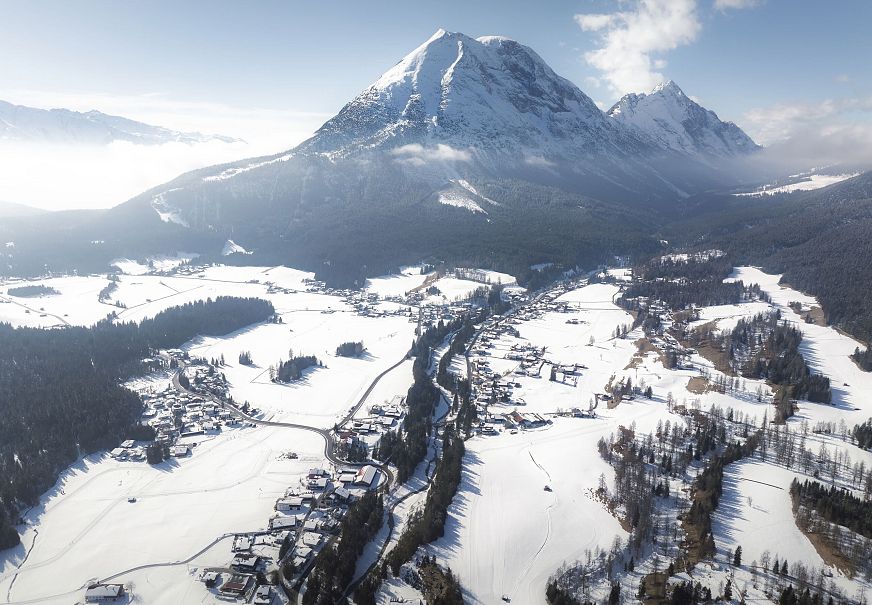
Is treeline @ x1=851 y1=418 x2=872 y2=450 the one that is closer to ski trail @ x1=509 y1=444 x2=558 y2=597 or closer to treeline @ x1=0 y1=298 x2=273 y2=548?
ski trail @ x1=509 y1=444 x2=558 y2=597

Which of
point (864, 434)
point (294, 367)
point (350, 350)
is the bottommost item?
point (294, 367)

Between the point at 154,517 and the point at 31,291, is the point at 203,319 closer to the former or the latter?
the point at 31,291

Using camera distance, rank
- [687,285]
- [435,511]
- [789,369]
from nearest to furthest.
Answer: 1. [435,511]
2. [789,369]
3. [687,285]

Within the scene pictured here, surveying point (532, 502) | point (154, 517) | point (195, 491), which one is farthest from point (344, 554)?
point (195, 491)

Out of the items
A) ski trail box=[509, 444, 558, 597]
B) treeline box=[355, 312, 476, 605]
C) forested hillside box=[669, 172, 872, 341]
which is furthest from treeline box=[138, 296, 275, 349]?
forested hillside box=[669, 172, 872, 341]

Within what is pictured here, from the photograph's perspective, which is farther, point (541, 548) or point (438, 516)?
point (438, 516)

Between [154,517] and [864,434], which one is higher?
[864,434]

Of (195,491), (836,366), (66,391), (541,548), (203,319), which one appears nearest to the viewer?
(541,548)

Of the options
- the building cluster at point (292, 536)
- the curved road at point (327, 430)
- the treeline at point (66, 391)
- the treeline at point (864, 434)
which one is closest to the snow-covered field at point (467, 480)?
the curved road at point (327, 430)
